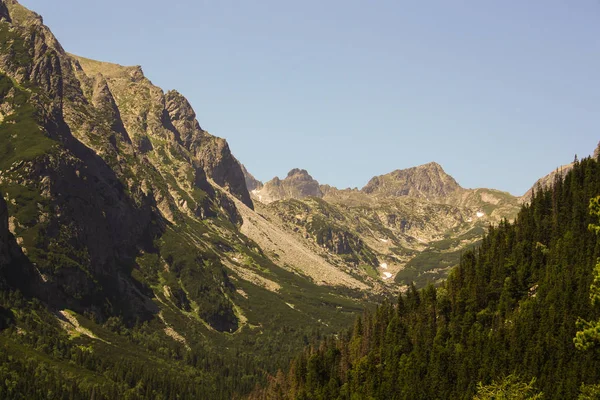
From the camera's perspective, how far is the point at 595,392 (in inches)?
2847

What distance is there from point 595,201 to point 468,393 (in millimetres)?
148163

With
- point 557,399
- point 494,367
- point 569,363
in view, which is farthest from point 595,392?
point 494,367

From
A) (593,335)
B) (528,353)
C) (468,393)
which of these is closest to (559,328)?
(528,353)

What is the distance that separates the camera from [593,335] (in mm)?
55750

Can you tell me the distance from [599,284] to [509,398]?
50423 millimetres


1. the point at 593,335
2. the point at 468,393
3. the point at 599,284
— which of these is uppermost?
the point at 599,284

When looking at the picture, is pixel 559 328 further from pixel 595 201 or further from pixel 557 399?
pixel 595 201

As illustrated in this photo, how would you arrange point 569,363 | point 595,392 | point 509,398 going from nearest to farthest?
point 595,392
point 509,398
point 569,363

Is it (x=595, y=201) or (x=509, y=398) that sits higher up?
(x=595, y=201)

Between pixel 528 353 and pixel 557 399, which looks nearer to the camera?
pixel 557 399

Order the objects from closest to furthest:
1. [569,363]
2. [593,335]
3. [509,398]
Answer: [593,335] → [509,398] → [569,363]

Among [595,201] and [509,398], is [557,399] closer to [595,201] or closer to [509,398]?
[509,398]

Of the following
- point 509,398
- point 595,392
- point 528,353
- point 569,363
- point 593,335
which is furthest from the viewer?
point 528,353

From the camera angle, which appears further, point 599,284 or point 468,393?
point 468,393
